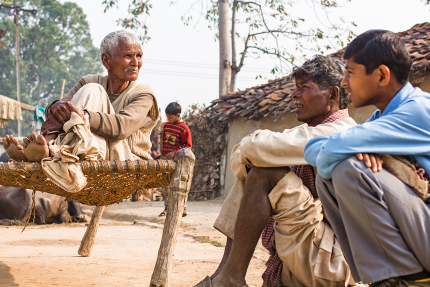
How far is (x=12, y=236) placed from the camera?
4887 millimetres

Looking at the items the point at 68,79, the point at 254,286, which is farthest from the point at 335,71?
the point at 68,79

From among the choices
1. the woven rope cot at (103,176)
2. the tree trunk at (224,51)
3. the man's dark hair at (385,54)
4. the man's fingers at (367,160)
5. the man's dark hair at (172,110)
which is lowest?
the woven rope cot at (103,176)

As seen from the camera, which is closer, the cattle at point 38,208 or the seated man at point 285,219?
the seated man at point 285,219

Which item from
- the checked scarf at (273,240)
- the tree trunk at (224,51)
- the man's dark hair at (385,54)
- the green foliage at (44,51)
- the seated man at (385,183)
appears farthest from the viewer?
the green foliage at (44,51)

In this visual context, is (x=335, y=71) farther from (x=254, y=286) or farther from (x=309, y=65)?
(x=254, y=286)

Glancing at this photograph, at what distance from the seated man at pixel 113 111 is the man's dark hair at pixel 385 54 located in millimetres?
1614

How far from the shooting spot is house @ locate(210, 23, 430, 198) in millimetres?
5766

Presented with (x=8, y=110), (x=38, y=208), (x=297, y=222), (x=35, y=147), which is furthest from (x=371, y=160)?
(x=8, y=110)

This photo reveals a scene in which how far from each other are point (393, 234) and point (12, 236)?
482 cm

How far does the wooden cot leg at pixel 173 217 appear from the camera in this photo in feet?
7.49

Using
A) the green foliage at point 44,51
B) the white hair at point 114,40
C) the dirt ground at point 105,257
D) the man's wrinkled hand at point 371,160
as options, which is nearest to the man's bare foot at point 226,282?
the dirt ground at point 105,257

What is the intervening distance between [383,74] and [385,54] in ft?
0.26

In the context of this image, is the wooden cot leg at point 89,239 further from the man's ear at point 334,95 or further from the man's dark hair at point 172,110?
the man's dark hair at point 172,110

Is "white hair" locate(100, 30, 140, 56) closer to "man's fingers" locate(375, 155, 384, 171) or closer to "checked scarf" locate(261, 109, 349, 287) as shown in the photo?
"checked scarf" locate(261, 109, 349, 287)
